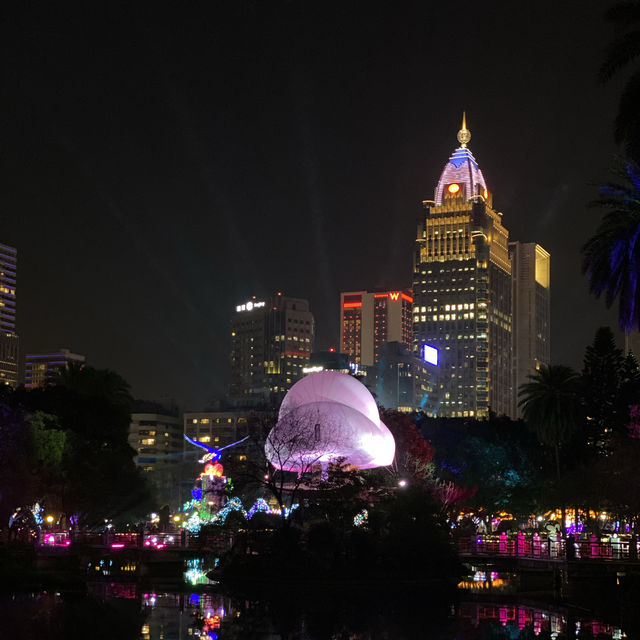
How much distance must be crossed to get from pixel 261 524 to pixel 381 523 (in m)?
5.65

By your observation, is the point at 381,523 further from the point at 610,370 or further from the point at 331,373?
the point at 610,370

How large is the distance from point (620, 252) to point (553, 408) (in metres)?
55.5

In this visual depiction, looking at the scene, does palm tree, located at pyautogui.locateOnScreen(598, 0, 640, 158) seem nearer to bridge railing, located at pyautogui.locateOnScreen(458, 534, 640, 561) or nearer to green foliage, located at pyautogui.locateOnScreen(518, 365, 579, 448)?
bridge railing, located at pyautogui.locateOnScreen(458, 534, 640, 561)

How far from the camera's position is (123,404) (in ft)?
281

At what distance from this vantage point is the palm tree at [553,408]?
9250 cm

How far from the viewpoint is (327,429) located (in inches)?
2470

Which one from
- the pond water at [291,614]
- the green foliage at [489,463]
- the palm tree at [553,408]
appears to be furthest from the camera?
the palm tree at [553,408]

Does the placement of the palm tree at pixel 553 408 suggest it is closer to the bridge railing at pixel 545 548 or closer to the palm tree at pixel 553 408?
the palm tree at pixel 553 408

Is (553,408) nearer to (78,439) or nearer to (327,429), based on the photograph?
(327,429)

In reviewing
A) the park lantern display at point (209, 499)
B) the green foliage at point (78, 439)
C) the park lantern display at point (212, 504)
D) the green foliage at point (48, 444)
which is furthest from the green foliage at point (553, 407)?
the green foliage at point (48, 444)

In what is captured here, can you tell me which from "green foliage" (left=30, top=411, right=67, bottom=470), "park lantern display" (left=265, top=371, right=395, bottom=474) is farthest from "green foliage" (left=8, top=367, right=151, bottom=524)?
"park lantern display" (left=265, top=371, right=395, bottom=474)

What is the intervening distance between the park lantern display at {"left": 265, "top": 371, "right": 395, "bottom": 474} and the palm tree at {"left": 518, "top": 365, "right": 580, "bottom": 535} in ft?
92.6

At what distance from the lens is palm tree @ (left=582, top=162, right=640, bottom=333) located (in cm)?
3806

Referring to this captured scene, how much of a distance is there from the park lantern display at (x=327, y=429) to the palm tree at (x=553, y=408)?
28.2 meters
